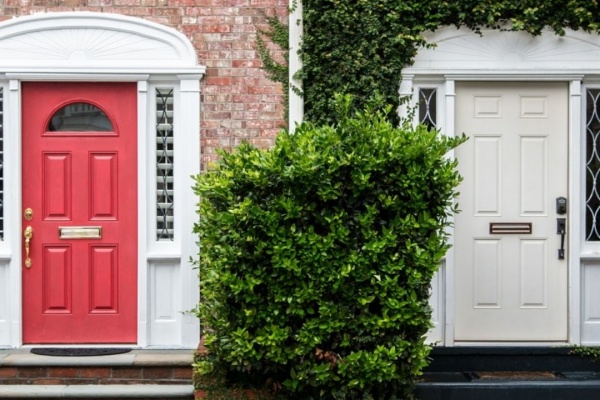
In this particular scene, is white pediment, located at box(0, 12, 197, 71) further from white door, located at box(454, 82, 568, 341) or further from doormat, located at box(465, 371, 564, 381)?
doormat, located at box(465, 371, 564, 381)

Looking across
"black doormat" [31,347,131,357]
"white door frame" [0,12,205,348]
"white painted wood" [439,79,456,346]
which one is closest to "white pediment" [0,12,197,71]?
"white door frame" [0,12,205,348]

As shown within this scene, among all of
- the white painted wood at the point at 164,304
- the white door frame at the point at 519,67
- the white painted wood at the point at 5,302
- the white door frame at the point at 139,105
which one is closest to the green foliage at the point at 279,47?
the white door frame at the point at 139,105

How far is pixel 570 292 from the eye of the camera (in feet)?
25.3

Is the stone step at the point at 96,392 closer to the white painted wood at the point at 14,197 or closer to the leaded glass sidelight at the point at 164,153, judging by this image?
the white painted wood at the point at 14,197

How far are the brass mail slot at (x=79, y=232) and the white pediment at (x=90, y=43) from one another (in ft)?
4.26

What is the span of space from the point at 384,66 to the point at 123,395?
3.24 m

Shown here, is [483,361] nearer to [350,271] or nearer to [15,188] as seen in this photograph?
[350,271]

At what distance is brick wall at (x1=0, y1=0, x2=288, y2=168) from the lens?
7.70 meters

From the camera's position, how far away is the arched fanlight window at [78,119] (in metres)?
7.75

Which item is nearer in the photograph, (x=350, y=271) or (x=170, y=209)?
(x=350, y=271)

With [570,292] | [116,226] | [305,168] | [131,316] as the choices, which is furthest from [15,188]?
[570,292]

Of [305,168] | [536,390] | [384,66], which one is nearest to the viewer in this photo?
[305,168]

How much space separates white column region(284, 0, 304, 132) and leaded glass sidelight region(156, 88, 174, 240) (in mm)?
1009

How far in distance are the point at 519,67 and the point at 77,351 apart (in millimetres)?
4222
